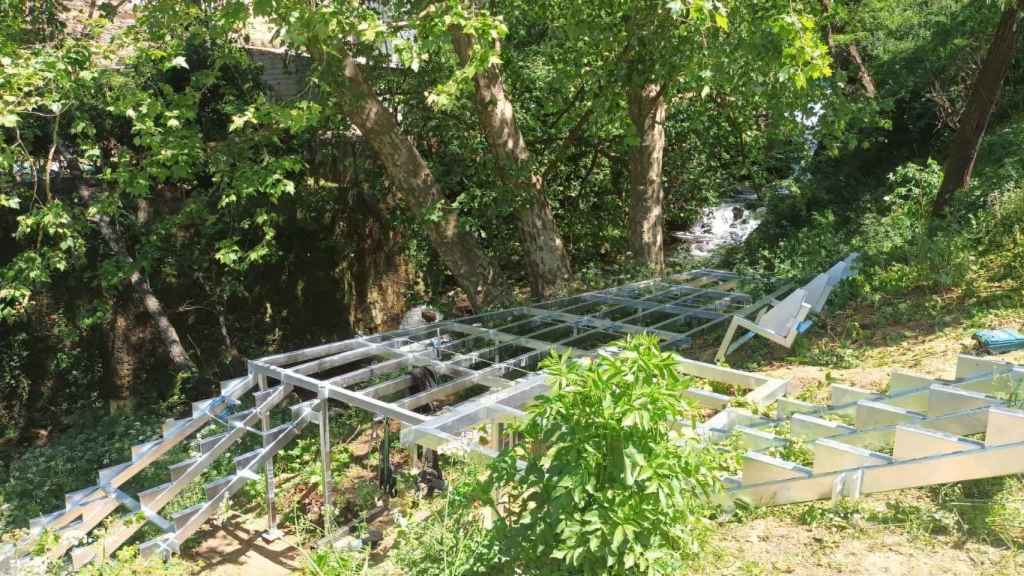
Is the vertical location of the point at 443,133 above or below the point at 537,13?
below

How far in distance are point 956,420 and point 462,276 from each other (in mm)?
6639

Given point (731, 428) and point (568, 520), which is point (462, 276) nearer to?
point (731, 428)

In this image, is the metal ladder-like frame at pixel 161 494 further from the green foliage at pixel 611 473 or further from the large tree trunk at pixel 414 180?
the large tree trunk at pixel 414 180

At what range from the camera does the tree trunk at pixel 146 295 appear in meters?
10.0

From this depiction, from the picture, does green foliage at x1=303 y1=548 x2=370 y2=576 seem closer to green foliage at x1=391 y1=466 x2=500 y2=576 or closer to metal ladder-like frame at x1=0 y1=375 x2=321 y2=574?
green foliage at x1=391 y1=466 x2=500 y2=576

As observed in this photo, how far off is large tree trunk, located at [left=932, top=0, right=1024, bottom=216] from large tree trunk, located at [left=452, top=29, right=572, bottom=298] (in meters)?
5.28

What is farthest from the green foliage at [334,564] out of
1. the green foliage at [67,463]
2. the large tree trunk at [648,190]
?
the large tree trunk at [648,190]

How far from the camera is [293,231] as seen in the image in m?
12.2

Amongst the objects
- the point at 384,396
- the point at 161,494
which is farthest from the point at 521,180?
the point at 161,494

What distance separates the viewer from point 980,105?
8.97 m

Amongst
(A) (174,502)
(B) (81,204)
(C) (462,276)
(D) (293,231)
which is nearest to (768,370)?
(C) (462,276)

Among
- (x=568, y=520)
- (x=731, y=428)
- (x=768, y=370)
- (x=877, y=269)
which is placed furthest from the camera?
(x=877, y=269)

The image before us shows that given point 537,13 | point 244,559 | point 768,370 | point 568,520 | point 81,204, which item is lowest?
point 244,559

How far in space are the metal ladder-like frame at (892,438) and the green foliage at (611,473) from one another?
3.31ft
